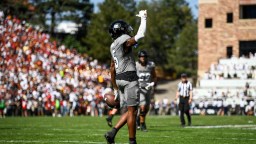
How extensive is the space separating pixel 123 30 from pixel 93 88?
33162mm

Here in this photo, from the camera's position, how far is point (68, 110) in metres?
39.9

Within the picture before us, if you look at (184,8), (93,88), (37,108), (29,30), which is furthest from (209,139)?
(184,8)

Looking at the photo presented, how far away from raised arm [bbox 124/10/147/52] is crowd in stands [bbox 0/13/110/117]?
2667 centimetres

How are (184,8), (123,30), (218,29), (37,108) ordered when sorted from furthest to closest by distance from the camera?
(184,8) → (218,29) → (37,108) → (123,30)

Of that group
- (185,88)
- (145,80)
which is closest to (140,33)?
(145,80)

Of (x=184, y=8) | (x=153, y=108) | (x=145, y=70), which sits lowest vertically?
(x=153, y=108)

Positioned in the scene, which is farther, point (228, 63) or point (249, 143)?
point (228, 63)

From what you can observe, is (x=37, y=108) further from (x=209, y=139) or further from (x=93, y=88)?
(x=209, y=139)

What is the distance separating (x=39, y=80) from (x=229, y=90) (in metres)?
13.9

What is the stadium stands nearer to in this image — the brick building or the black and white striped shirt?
the brick building

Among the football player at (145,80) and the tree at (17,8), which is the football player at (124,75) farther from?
the tree at (17,8)

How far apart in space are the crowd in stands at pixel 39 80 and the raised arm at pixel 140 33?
26.7 metres

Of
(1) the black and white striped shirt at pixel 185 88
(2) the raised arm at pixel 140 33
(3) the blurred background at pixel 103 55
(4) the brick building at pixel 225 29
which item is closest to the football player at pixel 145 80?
(1) the black and white striped shirt at pixel 185 88

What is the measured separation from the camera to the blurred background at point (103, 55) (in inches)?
1553
